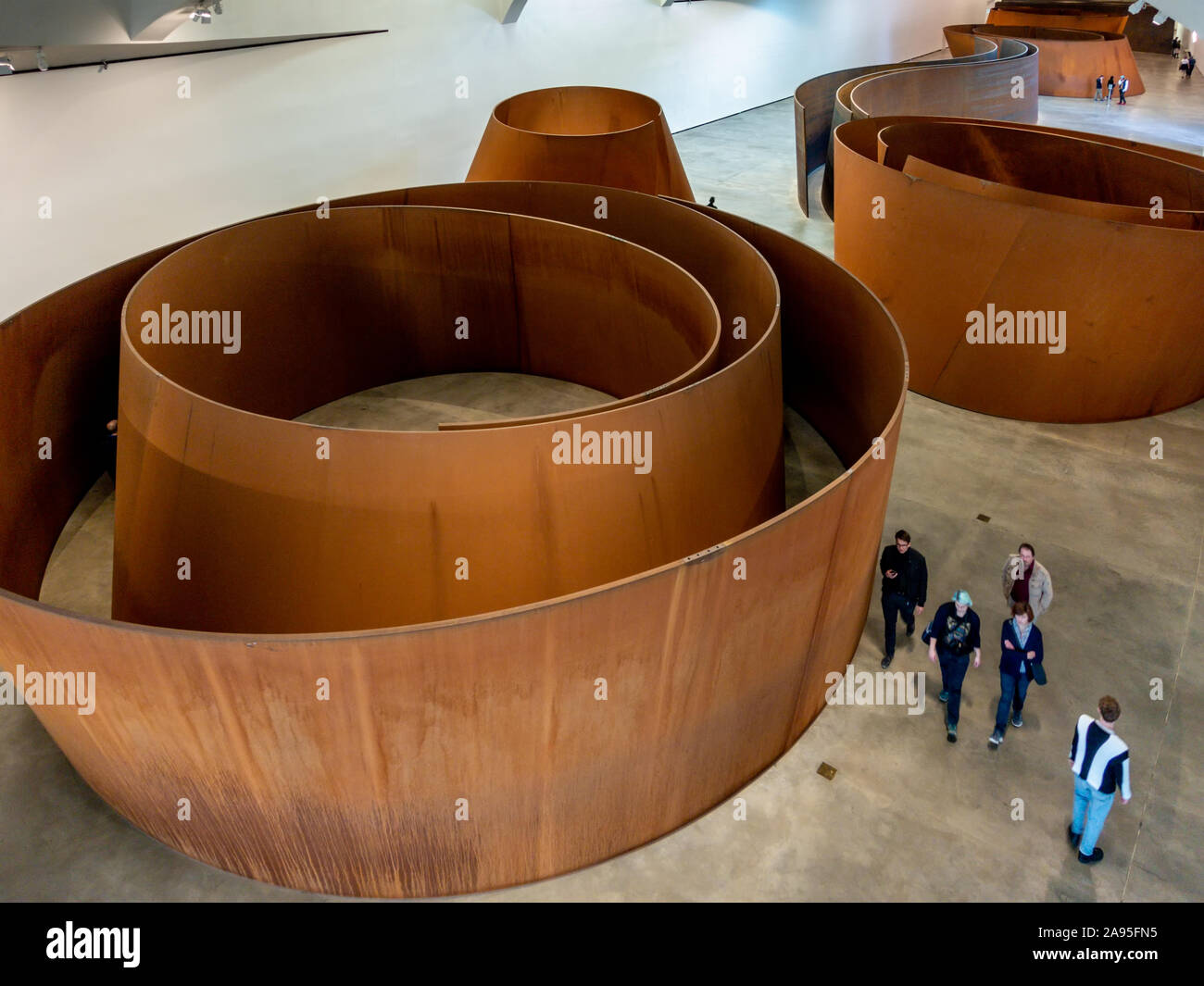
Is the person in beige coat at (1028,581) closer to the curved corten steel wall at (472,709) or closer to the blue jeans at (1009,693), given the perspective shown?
the blue jeans at (1009,693)

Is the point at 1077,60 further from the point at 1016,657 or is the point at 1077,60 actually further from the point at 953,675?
the point at 953,675

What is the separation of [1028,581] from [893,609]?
0.87 metres

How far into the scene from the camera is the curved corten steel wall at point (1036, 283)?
822 cm

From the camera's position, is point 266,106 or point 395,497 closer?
point 395,497

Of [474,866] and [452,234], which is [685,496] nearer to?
[474,866]

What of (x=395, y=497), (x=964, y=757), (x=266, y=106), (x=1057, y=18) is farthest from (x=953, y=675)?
(x=1057, y=18)

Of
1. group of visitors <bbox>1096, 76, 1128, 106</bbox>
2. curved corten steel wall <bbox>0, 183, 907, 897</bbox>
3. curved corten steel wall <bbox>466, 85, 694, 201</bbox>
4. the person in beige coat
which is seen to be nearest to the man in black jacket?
curved corten steel wall <bbox>0, 183, 907, 897</bbox>

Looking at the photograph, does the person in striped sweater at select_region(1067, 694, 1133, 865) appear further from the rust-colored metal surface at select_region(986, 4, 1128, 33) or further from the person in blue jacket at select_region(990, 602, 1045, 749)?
the rust-colored metal surface at select_region(986, 4, 1128, 33)

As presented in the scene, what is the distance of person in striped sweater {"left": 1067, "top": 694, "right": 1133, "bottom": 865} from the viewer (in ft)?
14.9

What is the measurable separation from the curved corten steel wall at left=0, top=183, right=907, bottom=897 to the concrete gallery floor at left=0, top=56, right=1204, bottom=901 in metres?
0.23

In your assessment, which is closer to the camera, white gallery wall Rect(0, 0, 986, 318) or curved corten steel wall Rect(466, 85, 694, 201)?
white gallery wall Rect(0, 0, 986, 318)

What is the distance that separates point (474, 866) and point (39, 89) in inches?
368

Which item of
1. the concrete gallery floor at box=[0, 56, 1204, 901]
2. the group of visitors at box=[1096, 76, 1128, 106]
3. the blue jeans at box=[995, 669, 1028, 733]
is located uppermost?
the group of visitors at box=[1096, 76, 1128, 106]

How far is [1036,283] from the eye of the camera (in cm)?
852
